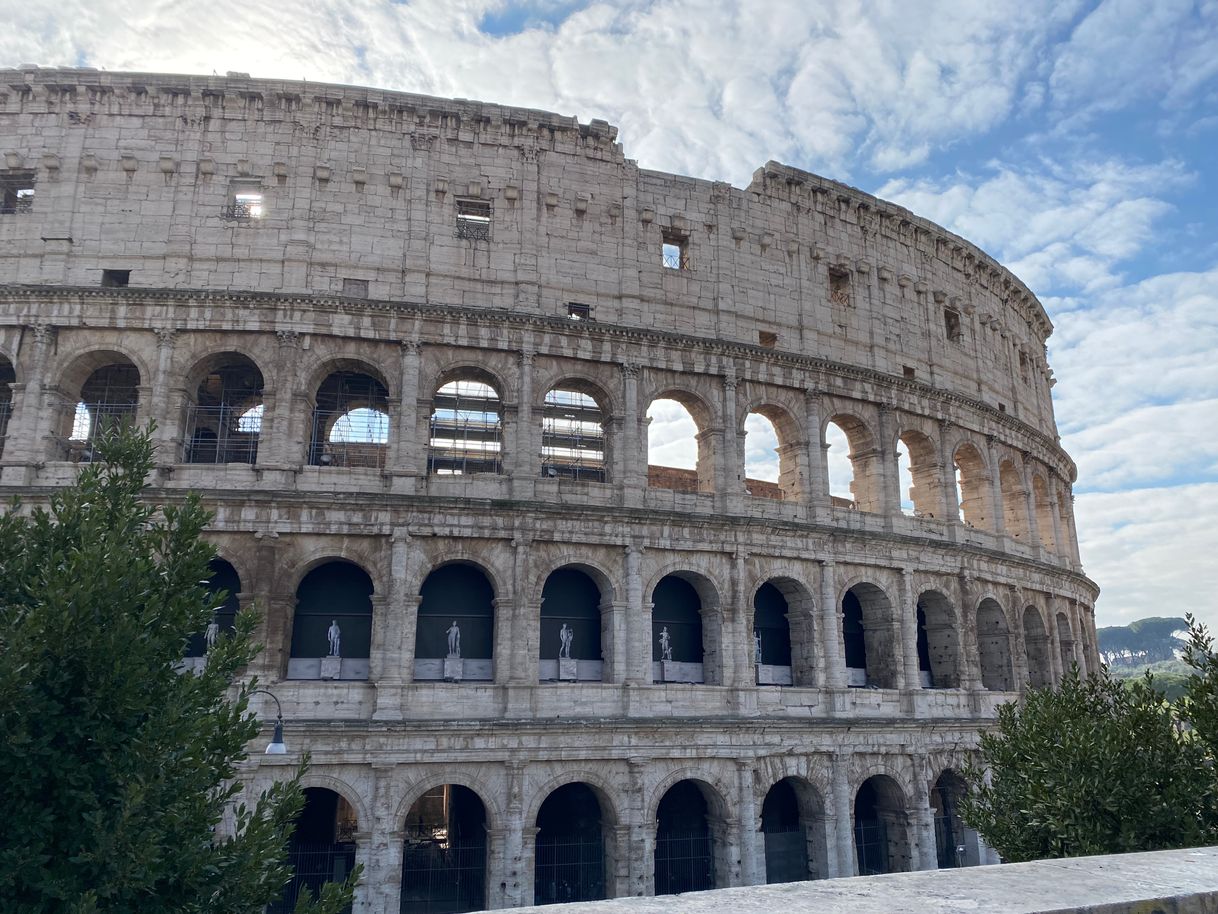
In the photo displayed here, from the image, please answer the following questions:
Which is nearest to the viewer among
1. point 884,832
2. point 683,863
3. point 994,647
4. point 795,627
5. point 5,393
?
point 683,863

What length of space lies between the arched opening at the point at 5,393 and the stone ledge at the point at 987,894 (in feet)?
73.8

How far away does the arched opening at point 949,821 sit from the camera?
24.8 meters

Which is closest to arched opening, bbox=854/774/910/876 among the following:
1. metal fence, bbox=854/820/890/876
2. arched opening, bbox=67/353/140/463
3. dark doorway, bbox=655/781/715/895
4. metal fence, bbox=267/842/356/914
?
metal fence, bbox=854/820/890/876

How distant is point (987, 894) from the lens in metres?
4.27

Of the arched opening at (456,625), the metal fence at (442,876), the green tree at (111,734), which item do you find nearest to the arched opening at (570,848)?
the metal fence at (442,876)

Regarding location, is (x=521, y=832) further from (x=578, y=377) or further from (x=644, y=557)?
(x=578, y=377)

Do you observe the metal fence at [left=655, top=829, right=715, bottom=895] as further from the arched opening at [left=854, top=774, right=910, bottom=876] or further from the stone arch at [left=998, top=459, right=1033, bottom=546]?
the stone arch at [left=998, top=459, right=1033, bottom=546]

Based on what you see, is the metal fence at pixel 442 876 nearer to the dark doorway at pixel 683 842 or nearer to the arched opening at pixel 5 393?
the dark doorway at pixel 683 842

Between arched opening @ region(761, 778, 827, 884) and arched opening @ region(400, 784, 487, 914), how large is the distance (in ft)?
23.0

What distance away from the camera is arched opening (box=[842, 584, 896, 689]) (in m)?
24.3

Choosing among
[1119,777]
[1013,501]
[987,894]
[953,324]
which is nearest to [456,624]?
[1119,777]

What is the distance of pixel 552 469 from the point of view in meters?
24.5

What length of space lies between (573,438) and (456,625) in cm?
678

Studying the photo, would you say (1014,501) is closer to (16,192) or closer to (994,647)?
(994,647)
